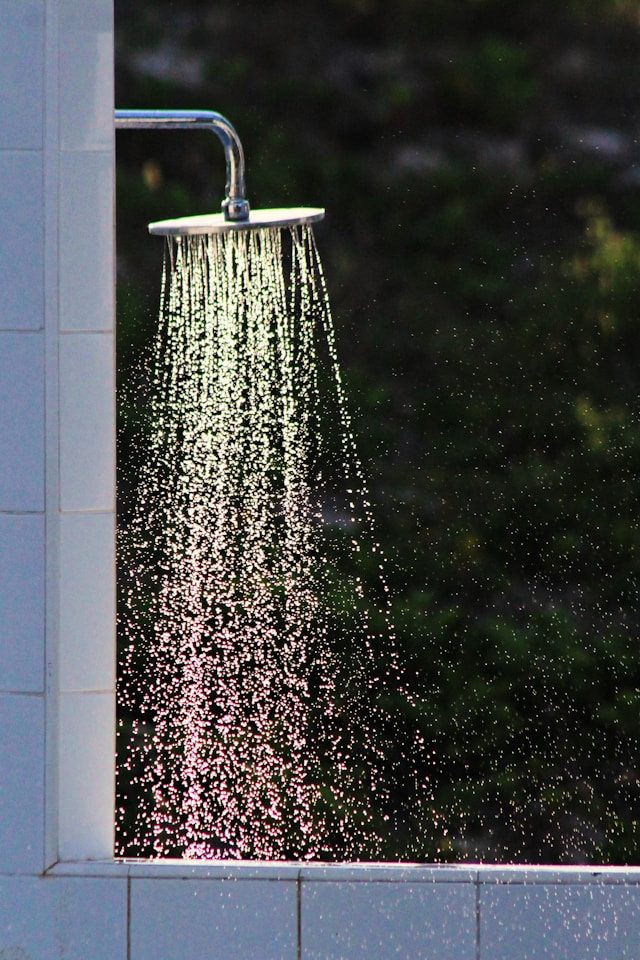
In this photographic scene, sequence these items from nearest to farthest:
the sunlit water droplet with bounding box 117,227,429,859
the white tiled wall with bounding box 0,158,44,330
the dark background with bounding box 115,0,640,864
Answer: the white tiled wall with bounding box 0,158,44,330 < the sunlit water droplet with bounding box 117,227,429,859 < the dark background with bounding box 115,0,640,864

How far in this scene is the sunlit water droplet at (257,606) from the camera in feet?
8.59

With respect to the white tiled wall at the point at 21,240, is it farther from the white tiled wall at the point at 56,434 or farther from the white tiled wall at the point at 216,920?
the white tiled wall at the point at 216,920

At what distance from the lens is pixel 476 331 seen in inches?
Result: 117

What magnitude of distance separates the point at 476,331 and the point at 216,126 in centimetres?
204

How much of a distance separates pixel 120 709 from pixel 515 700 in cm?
100

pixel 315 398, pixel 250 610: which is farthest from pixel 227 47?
pixel 250 610

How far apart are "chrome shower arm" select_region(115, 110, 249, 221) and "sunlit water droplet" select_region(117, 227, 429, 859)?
152cm

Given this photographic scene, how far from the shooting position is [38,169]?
0.90 meters

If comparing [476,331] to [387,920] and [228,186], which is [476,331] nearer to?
[228,186]

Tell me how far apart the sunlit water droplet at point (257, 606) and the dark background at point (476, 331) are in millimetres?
92

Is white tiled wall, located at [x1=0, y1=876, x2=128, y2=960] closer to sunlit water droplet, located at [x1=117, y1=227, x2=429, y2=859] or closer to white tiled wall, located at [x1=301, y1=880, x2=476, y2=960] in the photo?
white tiled wall, located at [x1=301, y1=880, x2=476, y2=960]

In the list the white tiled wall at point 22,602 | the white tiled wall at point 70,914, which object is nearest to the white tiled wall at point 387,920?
the white tiled wall at point 70,914

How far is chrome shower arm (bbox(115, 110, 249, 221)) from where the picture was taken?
3.19 feet

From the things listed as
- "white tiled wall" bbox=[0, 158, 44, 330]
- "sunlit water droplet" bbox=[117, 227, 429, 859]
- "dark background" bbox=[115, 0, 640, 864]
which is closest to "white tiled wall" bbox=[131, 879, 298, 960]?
"white tiled wall" bbox=[0, 158, 44, 330]
